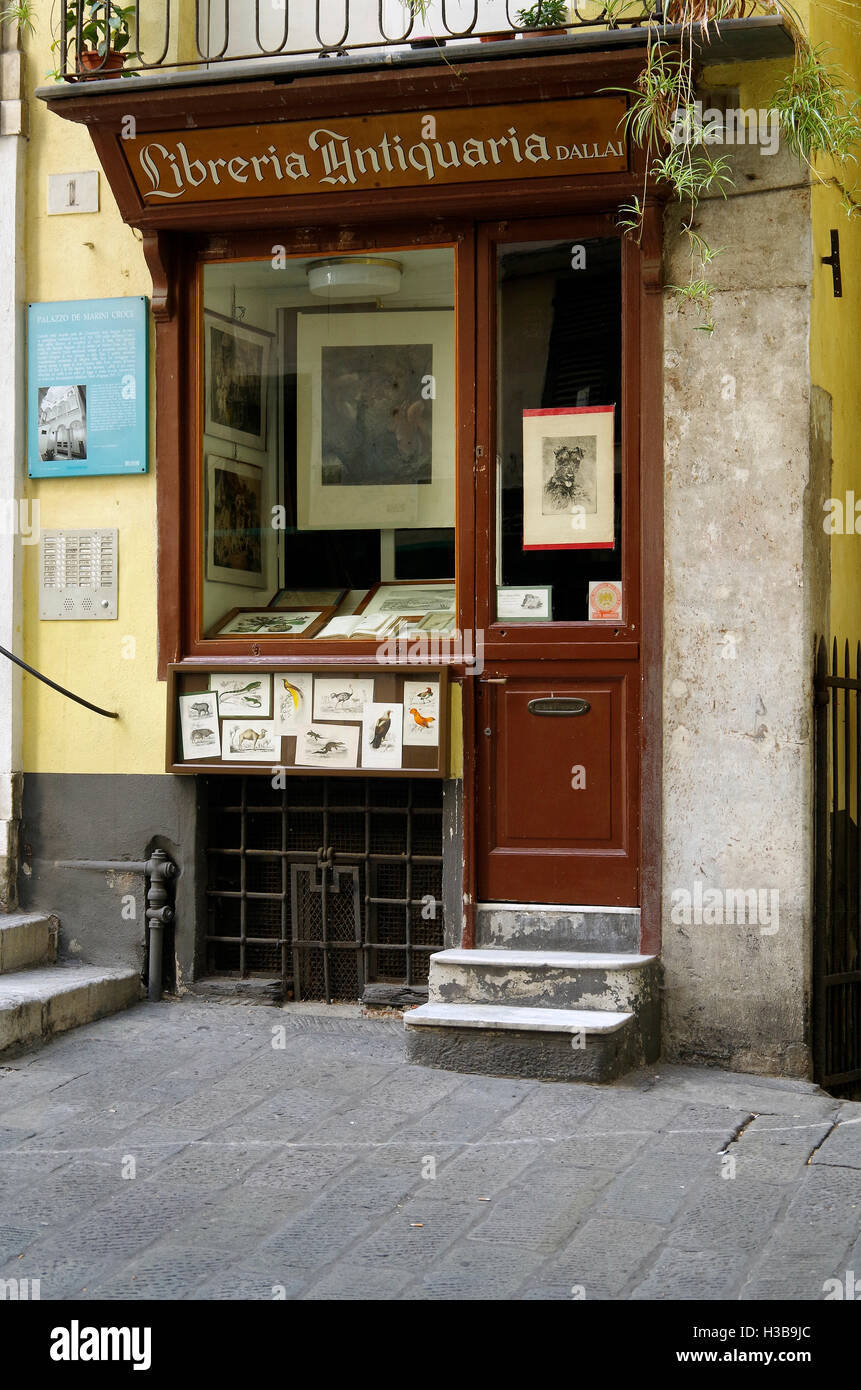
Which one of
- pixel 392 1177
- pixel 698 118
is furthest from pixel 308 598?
pixel 392 1177

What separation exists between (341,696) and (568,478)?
1.40 metres

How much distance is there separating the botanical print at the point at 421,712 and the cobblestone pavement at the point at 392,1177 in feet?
4.26

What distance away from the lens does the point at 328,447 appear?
711cm

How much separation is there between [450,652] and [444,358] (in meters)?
1.38

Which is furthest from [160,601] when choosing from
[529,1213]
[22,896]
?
[529,1213]

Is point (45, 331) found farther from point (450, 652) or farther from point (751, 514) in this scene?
point (751, 514)

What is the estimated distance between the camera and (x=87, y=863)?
6.95 m

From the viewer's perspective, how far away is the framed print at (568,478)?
20.9ft

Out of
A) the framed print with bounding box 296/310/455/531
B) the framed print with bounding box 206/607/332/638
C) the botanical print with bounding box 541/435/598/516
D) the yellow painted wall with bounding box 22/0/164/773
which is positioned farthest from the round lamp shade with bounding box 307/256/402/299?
the framed print with bounding box 206/607/332/638

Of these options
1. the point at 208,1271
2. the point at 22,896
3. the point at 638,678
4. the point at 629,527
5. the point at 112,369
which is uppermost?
the point at 112,369

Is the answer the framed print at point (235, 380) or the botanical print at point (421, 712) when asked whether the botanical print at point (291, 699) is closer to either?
the botanical print at point (421, 712)

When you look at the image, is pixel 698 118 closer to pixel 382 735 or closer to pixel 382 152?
pixel 382 152

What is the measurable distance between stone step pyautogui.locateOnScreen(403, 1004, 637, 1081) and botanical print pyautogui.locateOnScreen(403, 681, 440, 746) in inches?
48.2

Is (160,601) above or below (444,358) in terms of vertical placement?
below
